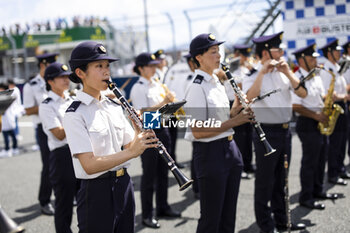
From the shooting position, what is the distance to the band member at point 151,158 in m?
4.89

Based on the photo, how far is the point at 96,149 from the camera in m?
2.66

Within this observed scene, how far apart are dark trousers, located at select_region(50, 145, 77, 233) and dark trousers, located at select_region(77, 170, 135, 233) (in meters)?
1.39

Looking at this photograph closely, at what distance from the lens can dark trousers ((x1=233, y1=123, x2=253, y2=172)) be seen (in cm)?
702

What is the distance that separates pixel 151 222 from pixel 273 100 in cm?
219

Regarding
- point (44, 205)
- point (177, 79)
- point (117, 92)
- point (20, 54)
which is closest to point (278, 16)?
point (177, 79)

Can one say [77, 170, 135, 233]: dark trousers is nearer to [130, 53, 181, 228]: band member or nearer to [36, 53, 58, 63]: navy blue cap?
[130, 53, 181, 228]: band member

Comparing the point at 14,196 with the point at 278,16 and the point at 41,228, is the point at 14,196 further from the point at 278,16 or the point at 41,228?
the point at 278,16

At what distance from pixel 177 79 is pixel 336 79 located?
5.30m

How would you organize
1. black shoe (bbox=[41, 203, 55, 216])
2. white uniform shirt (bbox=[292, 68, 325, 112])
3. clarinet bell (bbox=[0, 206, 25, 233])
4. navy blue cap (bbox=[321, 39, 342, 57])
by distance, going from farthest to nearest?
navy blue cap (bbox=[321, 39, 342, 57]) < black shoe (bbox=[41, 203, 55, 216]) < white uniform shirt (bbox=[292, 68, 325, 112]) < clarinet bell (bbox=[0, 206, 25, 233])

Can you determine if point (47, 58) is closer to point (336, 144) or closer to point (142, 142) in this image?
point (142, 142)

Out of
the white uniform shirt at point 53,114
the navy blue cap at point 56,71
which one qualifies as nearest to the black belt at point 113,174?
the white uniform shirt at point 53,114

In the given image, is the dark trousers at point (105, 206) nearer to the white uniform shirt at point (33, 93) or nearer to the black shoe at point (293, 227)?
the black shoe at point (293, 227)

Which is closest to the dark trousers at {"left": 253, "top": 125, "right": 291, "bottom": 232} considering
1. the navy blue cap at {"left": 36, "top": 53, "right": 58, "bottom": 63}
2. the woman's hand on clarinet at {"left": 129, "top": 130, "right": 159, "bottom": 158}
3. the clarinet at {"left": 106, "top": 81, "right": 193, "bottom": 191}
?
the clarinet at {"left": 106, "top": 81, "right": 193, "bottom": 191}

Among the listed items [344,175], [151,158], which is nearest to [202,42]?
[151,158]
